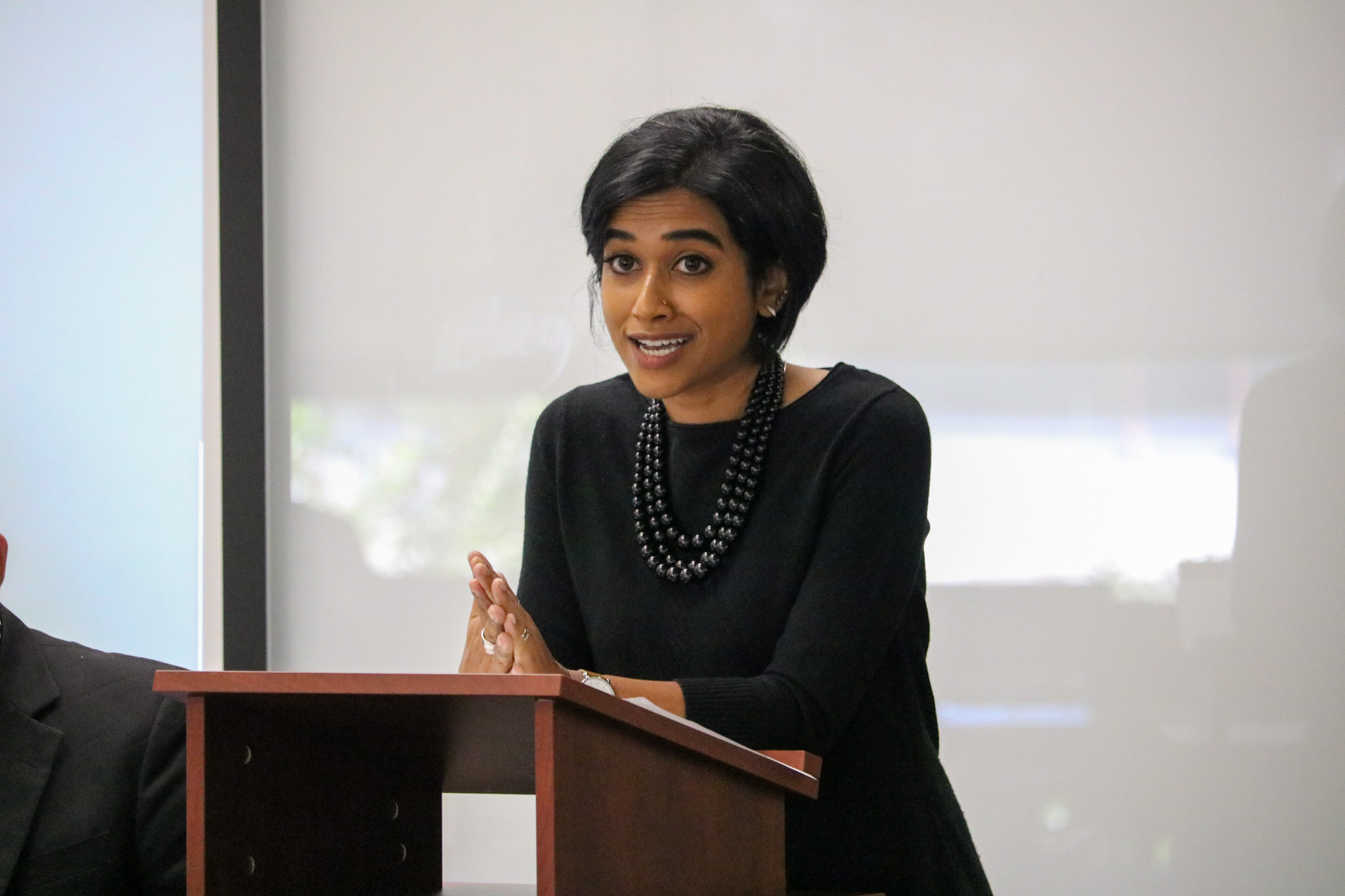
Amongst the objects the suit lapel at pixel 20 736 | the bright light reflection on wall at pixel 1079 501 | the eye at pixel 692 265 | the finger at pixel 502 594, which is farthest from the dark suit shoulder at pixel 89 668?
the bright light reflection on wall at pixel 1079 501

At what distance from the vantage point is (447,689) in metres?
0.88

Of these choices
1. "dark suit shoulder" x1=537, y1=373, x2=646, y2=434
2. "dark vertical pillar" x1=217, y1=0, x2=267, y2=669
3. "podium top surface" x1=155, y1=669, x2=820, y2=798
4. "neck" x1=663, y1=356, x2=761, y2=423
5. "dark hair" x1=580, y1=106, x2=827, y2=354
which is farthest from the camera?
"dark vertical pillar" x1=217, y1=0, x2=267, y2=669

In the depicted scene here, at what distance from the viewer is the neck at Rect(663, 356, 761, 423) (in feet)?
5.70

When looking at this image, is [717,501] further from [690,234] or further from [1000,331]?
[1000,331]

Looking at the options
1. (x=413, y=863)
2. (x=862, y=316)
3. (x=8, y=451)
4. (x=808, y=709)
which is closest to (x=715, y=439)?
(x=808, y=709)

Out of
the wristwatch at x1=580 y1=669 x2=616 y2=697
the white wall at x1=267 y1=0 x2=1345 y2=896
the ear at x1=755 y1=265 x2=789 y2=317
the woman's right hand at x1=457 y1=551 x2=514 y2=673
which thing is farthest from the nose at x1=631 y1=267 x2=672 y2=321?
the white wall at x1=267 y1=0 x2=1345 y2=896

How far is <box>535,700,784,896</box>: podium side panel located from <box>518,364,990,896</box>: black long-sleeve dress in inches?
9.8

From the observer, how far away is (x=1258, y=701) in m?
2.96

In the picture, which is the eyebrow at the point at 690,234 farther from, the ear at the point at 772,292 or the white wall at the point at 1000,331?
the white wall at the point at 1000,331

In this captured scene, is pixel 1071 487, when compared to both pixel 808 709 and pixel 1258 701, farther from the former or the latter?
pixel 808 709

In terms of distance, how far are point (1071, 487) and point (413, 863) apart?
212 centimetres

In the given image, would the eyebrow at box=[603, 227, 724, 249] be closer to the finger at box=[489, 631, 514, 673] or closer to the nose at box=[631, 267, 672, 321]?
the nose at box=[631, 267, 672, 321]

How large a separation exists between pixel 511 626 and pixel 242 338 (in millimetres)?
2336

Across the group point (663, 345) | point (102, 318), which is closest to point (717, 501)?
point (663, 345)
